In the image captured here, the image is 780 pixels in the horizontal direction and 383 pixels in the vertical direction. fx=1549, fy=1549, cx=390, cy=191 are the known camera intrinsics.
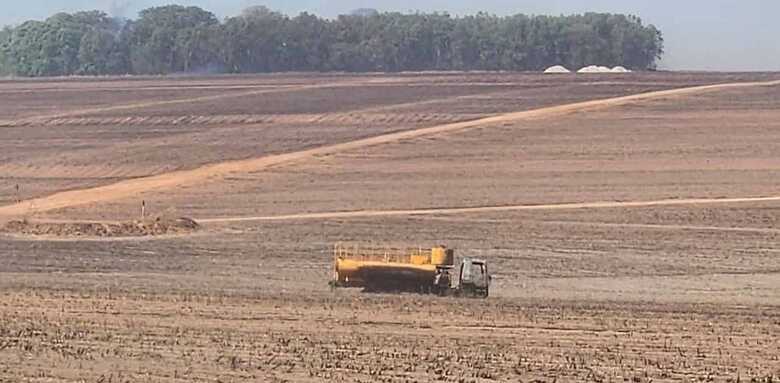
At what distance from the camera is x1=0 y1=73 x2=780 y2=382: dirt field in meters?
18.1

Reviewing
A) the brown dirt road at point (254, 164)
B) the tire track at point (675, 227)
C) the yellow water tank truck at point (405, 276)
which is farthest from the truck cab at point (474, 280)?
the brown dirt road at point (254, 164)

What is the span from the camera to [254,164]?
1949 inches

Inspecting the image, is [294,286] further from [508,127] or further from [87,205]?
[508,127]

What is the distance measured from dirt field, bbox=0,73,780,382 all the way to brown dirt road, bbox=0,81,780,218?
222 mm

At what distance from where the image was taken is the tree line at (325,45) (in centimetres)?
11081

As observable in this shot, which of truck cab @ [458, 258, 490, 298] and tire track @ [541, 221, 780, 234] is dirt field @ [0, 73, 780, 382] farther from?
truck cab @ [458, 258, 490, 298]

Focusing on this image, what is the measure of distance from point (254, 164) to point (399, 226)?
13586 millimetres

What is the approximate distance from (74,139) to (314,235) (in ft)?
86.1

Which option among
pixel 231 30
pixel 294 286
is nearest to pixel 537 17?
pixel 231 30

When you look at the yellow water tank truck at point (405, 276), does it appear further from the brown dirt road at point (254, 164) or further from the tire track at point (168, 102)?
the tire track at point (168, 102)

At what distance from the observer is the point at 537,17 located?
117m

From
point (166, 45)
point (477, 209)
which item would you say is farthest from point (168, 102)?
point (166, 45)

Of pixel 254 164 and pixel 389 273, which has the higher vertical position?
pixel 389 273

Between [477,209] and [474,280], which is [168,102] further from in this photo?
[474,280]
